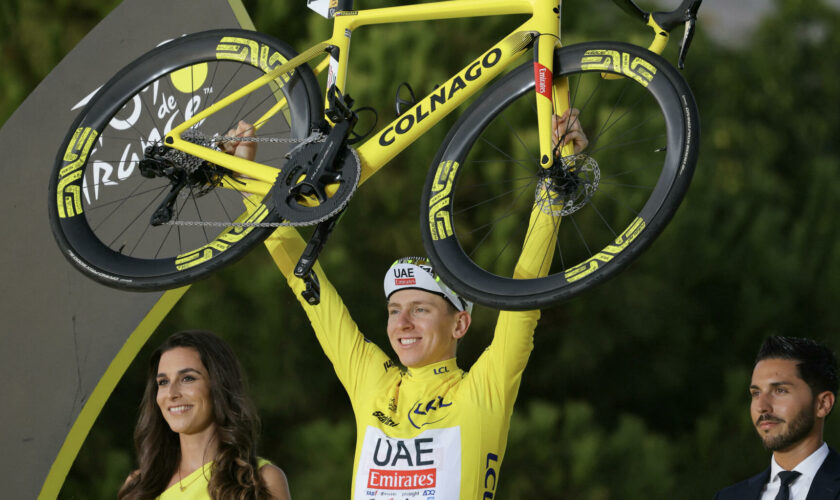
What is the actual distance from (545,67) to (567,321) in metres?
4.29

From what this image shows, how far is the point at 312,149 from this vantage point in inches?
109

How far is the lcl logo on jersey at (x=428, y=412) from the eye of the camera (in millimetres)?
2850

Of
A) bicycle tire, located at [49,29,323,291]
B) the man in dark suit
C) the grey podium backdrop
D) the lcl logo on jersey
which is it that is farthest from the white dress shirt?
the grey podium backdrop

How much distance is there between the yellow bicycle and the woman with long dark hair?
11.0 inches

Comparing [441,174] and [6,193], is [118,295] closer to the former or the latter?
[6,193]

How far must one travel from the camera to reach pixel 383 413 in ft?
9.59

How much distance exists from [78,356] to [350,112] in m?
1.59

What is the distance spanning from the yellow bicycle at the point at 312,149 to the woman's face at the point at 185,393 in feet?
0.87

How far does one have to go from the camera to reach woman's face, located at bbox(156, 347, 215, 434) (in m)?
2.93

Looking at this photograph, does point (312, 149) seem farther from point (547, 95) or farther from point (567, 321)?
point (567, 321)

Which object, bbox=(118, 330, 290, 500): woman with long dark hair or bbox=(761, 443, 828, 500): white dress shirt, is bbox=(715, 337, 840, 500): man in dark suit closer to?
bbox=(761, 443, 828, 500): white dress shirt

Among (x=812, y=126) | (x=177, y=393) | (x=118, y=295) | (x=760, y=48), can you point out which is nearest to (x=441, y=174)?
(x=177, y=393)

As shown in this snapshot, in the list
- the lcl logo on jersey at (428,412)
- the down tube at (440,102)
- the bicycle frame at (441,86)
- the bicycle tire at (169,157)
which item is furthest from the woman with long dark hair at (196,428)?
the down tube at (440,102)

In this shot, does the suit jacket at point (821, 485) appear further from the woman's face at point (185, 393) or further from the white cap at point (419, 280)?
the woman's face at point (185, 393)
